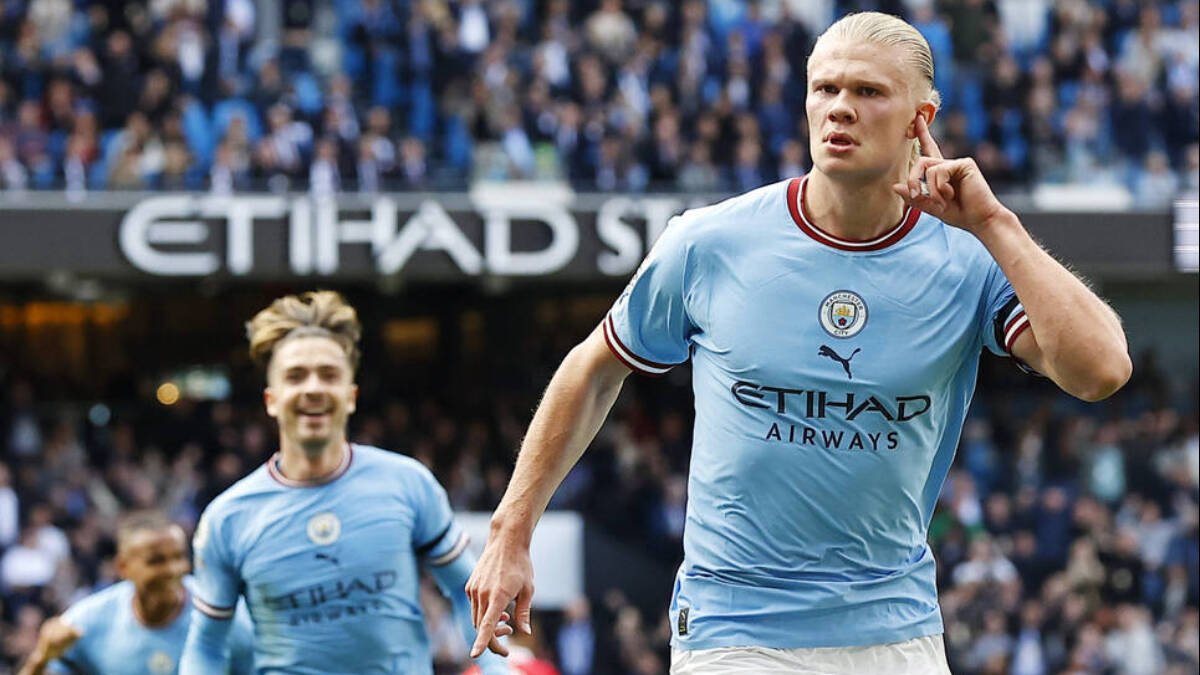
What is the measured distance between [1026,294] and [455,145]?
14.2 meters

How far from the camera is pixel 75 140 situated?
1669 cm

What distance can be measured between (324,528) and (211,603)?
1.35ft

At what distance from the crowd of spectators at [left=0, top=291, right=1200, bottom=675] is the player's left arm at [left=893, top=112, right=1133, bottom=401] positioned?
11.0 meters

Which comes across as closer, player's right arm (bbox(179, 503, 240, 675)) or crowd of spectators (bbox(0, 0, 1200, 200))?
player's right arm (bbox(179, 503, 240, 675))

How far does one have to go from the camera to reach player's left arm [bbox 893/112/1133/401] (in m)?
3.71

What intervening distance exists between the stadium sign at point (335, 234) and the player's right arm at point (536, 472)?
12.9 metres

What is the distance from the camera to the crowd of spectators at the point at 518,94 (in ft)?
55.5

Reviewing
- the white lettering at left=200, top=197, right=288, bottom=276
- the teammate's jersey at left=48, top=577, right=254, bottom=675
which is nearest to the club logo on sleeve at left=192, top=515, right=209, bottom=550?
the teammate's jersey at left=48, top=577, right=254, bottom=675

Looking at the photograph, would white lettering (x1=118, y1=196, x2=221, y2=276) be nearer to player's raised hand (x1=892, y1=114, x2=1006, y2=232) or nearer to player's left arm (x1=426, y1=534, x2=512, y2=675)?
player's left arm (x1=426, y1=534, x2=512, y2=675)

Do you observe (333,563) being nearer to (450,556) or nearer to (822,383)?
(450,556)

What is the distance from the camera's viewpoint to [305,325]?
648 cm

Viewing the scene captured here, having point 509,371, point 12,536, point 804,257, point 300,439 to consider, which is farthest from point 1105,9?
point 804,257

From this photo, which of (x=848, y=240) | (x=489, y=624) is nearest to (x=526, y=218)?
(x=848, y=240)

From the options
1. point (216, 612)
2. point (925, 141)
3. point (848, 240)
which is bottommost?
point (216, 612)
